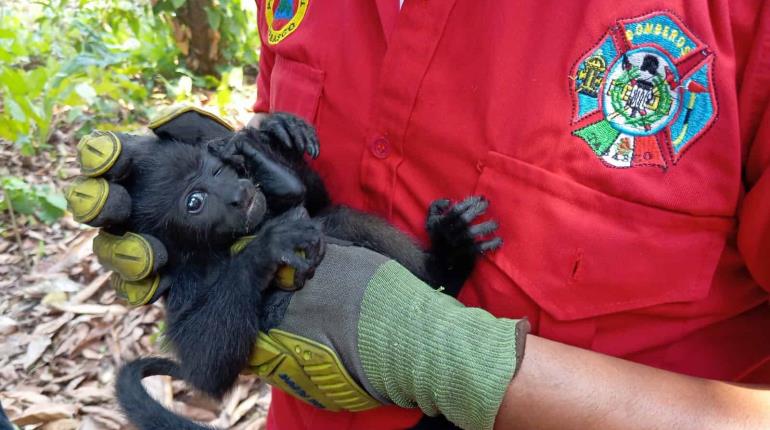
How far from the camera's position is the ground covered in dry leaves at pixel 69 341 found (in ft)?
8.10

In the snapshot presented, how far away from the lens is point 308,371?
48.3 inches

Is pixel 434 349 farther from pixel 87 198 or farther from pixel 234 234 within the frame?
pixel 87 198

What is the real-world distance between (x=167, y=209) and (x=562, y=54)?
992 millimetres

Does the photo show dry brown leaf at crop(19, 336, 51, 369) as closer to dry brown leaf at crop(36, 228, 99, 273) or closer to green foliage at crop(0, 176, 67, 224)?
dry brown leaf at crop(36, 228, 99, 273)

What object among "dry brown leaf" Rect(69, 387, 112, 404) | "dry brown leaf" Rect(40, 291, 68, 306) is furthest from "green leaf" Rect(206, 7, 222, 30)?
"dry brown leaf" Rect(69, 387, 112, 404)

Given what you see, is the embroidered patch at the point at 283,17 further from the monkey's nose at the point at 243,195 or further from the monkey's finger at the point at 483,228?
the monkey's finger at the point at 483,228

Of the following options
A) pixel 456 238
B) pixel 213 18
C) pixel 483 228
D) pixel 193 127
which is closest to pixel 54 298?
pixel 193 127

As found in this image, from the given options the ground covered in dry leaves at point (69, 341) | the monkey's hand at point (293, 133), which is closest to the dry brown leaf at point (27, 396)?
the ground covered in dry leaves at point (69, 341)

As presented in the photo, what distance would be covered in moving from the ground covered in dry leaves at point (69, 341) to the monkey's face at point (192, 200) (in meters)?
0.94

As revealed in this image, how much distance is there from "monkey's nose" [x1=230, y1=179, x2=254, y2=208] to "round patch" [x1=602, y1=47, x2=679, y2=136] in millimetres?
816

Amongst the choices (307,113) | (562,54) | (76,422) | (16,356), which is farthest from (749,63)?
(16,356)

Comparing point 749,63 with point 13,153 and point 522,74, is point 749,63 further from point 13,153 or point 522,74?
point 13,153

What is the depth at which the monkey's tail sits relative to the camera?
1571mm

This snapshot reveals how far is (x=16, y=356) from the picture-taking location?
2650mm
